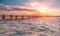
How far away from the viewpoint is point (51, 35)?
7.38ft

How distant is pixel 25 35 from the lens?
2.17 m

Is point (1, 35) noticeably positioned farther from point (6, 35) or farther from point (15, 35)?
point (15, 35)

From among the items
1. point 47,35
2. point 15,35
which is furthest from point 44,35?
point 15,35

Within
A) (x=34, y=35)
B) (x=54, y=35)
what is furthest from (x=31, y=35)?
(x=54, y=35)

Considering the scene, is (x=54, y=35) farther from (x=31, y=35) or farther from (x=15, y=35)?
(x=15, y=35)

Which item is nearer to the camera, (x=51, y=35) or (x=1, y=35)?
(x=1, y=35)

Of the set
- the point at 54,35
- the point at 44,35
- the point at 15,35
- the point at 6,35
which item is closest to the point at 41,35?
the point at 44,35

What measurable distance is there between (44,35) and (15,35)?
51cm

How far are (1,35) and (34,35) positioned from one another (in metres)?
0.56

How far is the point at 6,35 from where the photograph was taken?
2.13 m

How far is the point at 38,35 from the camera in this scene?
7.18 ft

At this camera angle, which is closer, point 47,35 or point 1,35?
point 1,35

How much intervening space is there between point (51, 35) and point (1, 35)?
0.87 meters

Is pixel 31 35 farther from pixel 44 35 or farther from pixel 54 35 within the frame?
pixel 54 35
